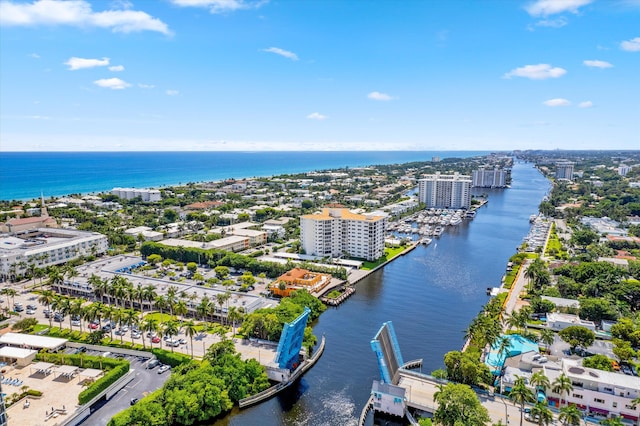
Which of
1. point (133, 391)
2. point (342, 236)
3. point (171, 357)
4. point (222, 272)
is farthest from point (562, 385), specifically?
point (342, 236)

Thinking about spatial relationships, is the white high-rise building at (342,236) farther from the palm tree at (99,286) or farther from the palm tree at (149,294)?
the palm tree at (99,286)

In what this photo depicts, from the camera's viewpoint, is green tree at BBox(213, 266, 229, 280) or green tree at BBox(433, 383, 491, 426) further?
green tree at BBox(213, 266, 229, 280)

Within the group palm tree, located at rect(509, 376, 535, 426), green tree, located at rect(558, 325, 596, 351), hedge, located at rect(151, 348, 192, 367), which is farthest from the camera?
green tree, located at rect(558, 325, 596, 351)

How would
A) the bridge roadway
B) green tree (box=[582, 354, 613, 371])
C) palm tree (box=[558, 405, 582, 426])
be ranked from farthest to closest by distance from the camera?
green tree (box=[582, 354, 613, 371]), the bridge roadway, palm tree (box=[558, 405, 582, 426])

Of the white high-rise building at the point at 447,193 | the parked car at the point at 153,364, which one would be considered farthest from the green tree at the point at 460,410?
the white high-rise building at the point at 447,193

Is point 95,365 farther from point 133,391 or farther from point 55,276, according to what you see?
point 55,276

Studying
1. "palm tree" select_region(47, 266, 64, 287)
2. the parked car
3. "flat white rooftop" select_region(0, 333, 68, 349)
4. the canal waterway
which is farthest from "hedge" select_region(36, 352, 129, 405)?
"palm tree" select_region(47, 266, 64, 287)

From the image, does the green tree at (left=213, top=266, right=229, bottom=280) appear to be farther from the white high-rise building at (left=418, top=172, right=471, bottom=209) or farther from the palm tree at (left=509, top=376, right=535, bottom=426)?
the white high-rise building at (left=418, top=172, right=471, bottom=209)
